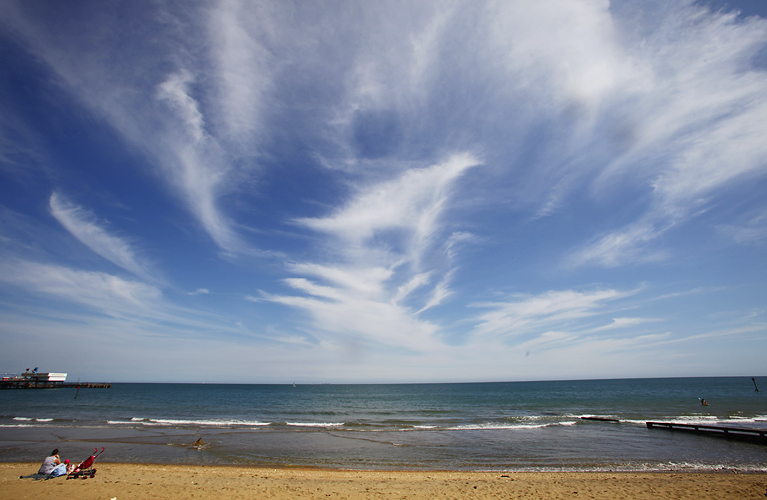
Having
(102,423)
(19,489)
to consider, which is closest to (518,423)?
(19,489)

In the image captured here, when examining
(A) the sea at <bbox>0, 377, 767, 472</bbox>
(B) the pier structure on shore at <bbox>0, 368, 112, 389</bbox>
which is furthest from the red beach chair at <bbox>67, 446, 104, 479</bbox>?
(B) the pier structure on shore at <bbox>0, 368, 112, 389</bbox>

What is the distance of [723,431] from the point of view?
26.0 meters

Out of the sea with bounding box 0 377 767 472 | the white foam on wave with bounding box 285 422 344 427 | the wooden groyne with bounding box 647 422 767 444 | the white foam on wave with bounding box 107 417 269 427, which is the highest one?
the wooden groyne with bounding box 647 422 767 444

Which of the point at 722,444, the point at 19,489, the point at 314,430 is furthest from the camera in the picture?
the point at 314,430

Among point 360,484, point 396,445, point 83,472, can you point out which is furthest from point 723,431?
point 83,472

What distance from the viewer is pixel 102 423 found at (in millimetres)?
32594

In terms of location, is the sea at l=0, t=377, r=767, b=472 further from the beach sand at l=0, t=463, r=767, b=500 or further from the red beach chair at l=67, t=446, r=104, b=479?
the red beach chair at l=67, t=446, r=104, b=479

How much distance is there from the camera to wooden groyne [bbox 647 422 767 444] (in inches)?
934

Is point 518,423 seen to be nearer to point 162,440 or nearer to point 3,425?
point 162,440

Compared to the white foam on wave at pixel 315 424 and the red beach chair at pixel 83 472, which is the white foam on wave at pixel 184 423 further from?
the red beach chair at pixel 83 472

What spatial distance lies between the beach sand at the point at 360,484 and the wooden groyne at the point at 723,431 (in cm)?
1196

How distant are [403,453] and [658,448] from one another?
17.0 m

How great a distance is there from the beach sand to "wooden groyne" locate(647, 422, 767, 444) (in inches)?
471

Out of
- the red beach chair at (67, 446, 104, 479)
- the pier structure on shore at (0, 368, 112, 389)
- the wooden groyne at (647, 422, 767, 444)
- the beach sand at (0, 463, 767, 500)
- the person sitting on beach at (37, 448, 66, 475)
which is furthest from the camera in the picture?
the pier structure on shore at (0, 368, 112, 389)
